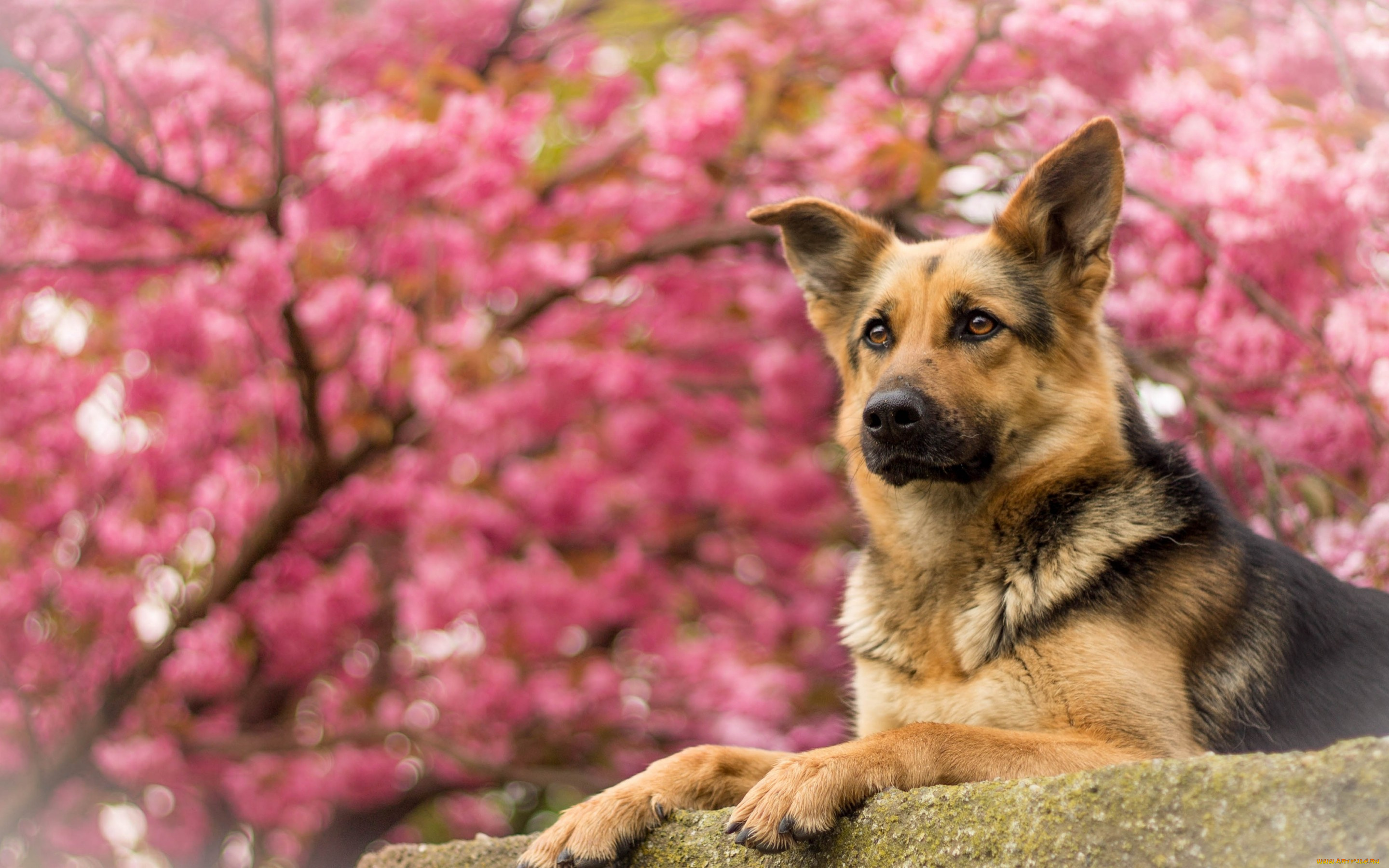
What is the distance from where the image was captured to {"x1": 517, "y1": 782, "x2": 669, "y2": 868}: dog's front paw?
92.3 inches

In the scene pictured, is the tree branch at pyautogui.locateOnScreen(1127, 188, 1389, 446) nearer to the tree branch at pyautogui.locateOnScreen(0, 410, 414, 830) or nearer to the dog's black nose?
the dog's black nose

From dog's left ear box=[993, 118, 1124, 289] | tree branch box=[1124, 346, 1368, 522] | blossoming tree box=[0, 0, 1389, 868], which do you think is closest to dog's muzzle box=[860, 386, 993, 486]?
dog's left ear box=[993, 118, 1124, 289]

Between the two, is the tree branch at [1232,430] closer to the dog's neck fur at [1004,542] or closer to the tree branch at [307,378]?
the dog's neck fur at [1004,542]

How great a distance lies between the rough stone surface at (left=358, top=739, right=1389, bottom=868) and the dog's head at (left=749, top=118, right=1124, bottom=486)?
1.16 m

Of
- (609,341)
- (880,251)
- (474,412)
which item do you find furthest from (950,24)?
(474,412)

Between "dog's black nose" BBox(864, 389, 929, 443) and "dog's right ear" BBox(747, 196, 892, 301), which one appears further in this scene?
"dog's right ear" BBox(747, 196, 892, 301)

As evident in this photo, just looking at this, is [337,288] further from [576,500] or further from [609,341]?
[576,500]

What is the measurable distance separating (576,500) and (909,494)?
5.23 meters

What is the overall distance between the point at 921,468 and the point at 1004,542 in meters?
0.32

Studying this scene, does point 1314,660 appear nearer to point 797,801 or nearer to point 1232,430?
point 797,801

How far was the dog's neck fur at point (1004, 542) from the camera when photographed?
9.16 feet

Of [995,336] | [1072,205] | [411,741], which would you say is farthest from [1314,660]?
[411,741]

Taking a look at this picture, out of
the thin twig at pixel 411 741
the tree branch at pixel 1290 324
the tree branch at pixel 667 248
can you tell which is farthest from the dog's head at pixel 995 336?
the thin twig at pixel 411 741

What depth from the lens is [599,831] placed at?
2363 mm
